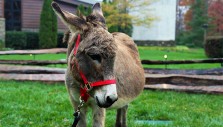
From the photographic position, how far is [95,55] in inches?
129

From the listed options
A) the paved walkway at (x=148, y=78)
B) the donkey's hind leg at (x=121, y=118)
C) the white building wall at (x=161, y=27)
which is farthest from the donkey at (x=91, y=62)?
the white building wall at (x=161, y=27)

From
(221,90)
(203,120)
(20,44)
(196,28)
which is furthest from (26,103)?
(196,28)

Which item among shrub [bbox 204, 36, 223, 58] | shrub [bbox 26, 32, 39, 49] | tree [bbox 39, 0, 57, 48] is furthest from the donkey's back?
shrub [bbox 26, 32, 39, 49]

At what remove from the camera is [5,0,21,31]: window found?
100ft

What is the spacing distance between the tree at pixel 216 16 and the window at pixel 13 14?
24.8m

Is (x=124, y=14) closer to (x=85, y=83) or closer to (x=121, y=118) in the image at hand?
(x=121, y=118)

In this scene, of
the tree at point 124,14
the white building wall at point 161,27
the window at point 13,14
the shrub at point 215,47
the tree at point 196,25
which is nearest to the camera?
the shrub at point 215,47

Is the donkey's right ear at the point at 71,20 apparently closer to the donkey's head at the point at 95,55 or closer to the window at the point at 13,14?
the donkey's head at the point at 95,55

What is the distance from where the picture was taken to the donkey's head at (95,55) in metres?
3.19

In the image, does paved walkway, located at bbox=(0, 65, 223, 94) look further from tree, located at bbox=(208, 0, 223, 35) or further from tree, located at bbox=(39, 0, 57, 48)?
tree, located at bbox=(208, 0, 223, 35)

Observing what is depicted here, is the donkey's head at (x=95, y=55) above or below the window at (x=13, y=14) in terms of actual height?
below

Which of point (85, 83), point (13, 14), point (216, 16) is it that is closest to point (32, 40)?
point (13, 14)

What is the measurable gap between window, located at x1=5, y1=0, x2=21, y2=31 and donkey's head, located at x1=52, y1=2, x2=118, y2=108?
28.2 m

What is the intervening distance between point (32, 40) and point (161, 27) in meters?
18.6
